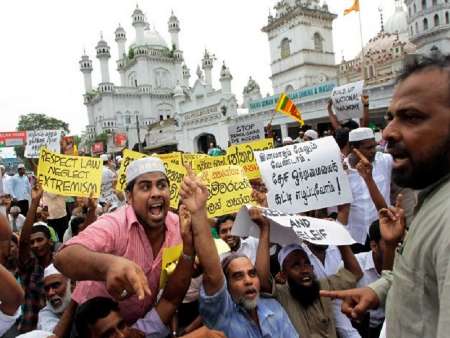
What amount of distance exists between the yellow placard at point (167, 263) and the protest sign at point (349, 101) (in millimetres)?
5992

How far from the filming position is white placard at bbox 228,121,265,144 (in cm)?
888

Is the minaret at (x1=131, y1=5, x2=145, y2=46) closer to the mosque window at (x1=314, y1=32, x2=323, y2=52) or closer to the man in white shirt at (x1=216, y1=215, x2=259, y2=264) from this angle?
the mosque window at (x1=314, y1=32, x2=323, y2=52)

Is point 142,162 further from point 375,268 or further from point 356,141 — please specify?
point 356,141

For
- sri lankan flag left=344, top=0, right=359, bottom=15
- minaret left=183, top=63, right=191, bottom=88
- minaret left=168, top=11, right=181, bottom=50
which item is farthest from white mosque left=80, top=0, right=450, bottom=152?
minaret left=183, top=63, right=191, bottom=88

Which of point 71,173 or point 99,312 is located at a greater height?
point 71,173

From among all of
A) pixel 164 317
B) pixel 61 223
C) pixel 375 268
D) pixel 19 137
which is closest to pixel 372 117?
pixel 61 223

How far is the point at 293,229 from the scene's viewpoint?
3.25 metres

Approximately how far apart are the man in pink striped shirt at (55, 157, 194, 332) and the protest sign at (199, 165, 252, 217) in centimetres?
136

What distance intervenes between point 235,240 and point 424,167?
10.4 feet

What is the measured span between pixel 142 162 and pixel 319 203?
2.04m

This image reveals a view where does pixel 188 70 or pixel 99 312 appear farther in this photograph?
pixel 188 70

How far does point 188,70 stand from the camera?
259ft

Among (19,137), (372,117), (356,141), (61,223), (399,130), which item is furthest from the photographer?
(19,137)

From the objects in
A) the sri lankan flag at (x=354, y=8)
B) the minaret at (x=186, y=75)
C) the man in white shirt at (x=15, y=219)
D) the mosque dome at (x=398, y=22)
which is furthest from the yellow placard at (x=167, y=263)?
the minaret at (x=186, y=75)
